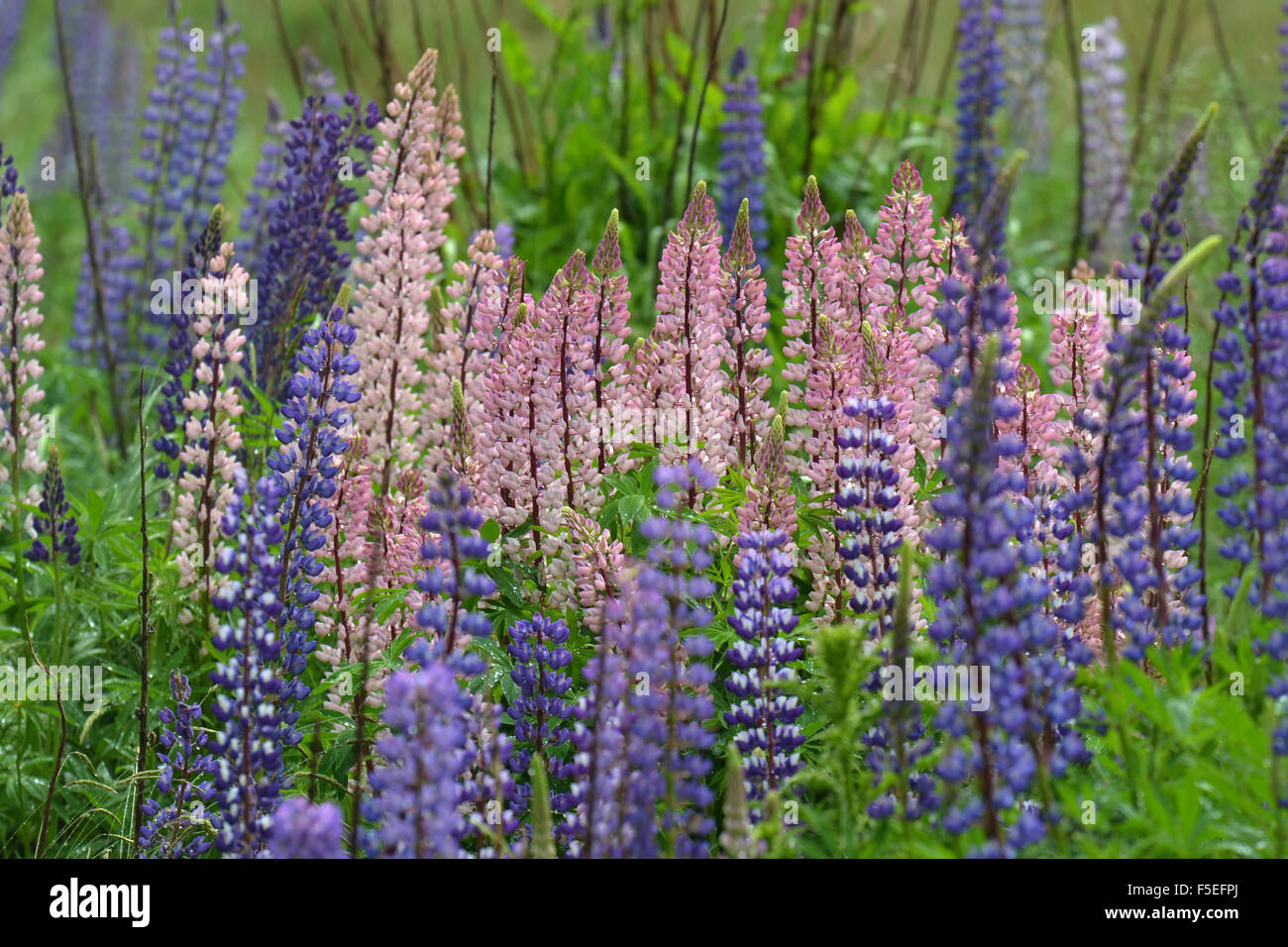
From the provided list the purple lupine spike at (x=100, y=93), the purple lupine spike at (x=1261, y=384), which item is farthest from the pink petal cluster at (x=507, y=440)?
the purple lupine spike at (x=100, y=93)

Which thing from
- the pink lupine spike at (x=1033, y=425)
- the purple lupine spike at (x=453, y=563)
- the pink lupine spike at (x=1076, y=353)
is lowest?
the purple lupine spike at (x=453, y=563)

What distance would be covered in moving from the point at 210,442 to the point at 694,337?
128cm

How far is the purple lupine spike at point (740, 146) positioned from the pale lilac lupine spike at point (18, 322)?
3.16 meters

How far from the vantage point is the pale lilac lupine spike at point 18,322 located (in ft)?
11.8

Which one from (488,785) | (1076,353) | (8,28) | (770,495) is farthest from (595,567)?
(8,28)

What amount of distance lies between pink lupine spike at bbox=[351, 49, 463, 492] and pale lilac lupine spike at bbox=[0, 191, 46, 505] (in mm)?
854

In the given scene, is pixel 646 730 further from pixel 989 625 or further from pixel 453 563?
pixel 989 625

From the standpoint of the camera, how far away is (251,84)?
50.5ft

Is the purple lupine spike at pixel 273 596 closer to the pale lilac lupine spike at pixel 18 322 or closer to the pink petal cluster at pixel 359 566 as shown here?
the pink petal cluster at pixel 359 566

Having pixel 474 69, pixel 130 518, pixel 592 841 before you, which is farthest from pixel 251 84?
pixel 592 841

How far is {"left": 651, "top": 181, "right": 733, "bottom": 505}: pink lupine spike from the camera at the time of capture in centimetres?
336

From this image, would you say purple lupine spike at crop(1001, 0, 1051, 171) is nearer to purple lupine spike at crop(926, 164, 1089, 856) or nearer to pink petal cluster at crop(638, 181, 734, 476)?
pink petal cluster at crop(638, 181, 734, 476)

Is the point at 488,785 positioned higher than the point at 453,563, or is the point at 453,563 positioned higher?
the point at 453,563

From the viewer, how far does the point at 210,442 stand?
3492mm
